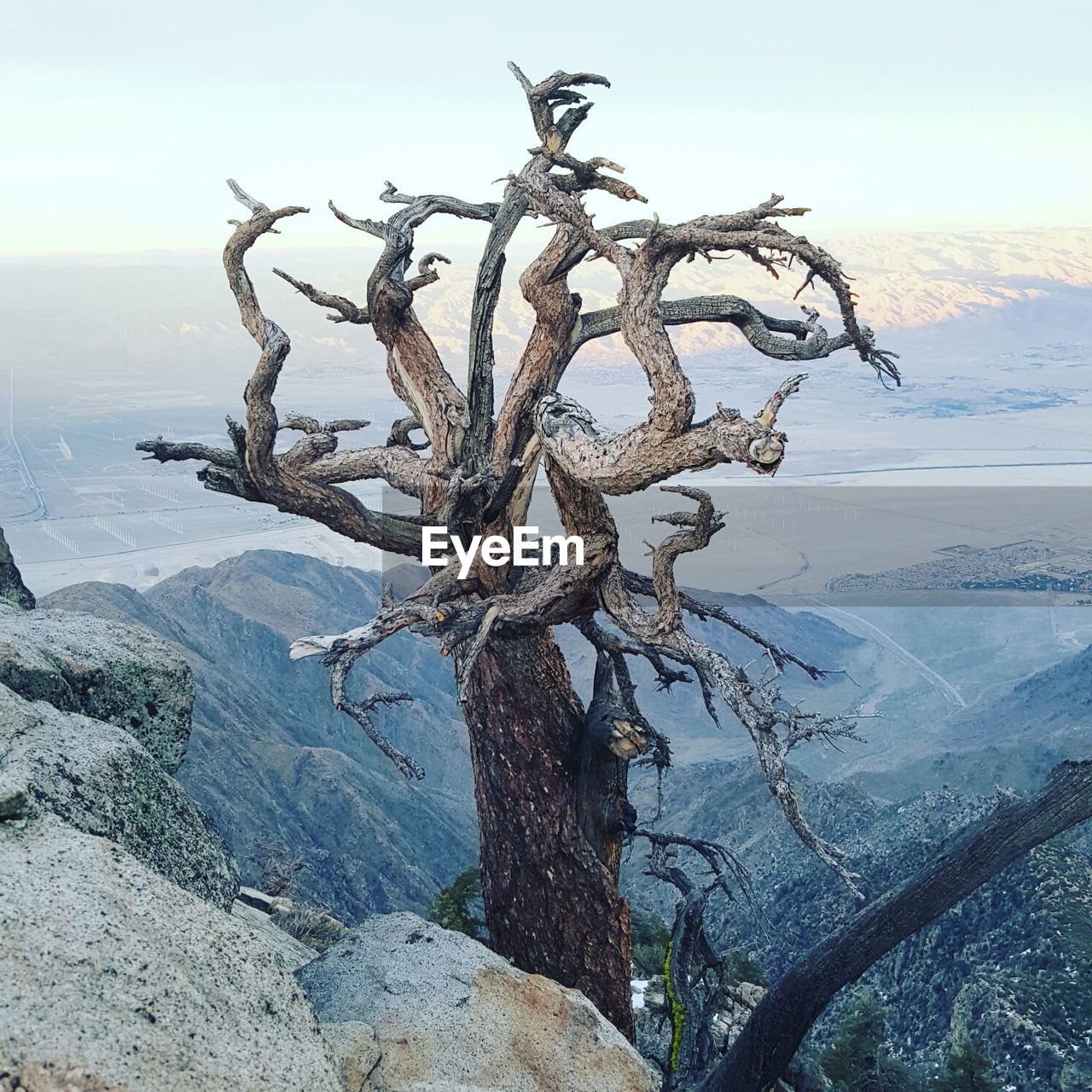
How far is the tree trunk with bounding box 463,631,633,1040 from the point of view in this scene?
366 inches

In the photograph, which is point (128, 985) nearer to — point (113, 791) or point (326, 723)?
point (113, 791)

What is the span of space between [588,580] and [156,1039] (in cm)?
495

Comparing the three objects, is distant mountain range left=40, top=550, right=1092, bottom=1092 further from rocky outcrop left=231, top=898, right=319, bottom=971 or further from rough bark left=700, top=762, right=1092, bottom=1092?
rocky outcrop left=231, top=898, right=319, bottom=971

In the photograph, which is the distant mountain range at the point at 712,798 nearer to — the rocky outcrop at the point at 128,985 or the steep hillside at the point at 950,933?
the steep hillside at the point at 950,933

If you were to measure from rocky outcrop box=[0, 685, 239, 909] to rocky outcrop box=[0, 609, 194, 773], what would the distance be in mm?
631

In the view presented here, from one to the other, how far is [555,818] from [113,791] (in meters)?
4.06

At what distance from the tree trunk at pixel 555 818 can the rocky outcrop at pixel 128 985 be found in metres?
4.38

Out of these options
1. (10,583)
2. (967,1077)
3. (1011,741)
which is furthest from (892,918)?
(1011,741)

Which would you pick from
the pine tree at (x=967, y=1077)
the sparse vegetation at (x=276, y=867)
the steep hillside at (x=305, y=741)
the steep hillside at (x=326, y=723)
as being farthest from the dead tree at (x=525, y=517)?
the steep hillside at (x=305, y=741)

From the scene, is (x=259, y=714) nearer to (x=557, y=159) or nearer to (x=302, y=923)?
(x=302, y=923)

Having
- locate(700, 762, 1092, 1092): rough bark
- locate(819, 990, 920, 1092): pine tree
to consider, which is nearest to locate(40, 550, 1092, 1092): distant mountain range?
locate(819, 990, 920, 1092): pine tree

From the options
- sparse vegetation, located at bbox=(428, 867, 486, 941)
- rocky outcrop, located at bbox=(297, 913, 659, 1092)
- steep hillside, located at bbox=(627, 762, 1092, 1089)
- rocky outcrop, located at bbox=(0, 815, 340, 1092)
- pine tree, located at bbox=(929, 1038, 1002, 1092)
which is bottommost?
steep hillside, located at bbox=(627, 762, 1092, 1089)

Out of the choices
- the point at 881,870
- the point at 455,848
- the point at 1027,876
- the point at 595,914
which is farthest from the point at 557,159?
the point at 455,848

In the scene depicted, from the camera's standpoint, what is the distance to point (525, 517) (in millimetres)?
9641
